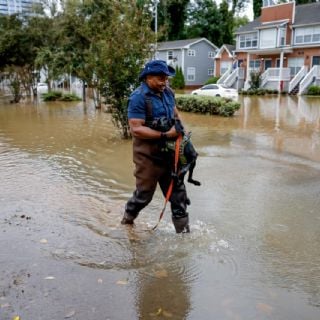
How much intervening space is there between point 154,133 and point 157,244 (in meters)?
1.20

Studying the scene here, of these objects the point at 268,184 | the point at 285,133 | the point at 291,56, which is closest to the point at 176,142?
the point at 268,184

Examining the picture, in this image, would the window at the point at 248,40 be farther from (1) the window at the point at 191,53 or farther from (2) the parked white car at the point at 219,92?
(2) the parked white car at the point at 219,92

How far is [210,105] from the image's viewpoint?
16703 millimetres

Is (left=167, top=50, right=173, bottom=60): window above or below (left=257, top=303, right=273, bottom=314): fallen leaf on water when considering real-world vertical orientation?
above

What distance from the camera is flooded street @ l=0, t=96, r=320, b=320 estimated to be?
310 cm

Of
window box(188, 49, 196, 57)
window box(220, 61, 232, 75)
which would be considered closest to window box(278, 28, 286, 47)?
window box(220, 61, 232, 75)

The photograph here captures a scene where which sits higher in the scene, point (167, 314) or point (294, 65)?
point (294, 65)

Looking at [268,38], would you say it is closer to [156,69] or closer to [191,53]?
[191,53]

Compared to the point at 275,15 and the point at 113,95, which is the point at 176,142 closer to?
the point at 113,95

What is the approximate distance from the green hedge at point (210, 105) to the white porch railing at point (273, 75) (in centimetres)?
1777

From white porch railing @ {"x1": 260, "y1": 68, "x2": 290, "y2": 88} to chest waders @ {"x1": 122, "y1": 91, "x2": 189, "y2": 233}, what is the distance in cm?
3147

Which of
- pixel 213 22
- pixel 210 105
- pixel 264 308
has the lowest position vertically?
pixel 264 308

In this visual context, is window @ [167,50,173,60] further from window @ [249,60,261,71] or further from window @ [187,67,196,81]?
window @ [249,60,261,71]

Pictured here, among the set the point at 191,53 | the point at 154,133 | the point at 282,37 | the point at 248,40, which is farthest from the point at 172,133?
the point at 191,53
